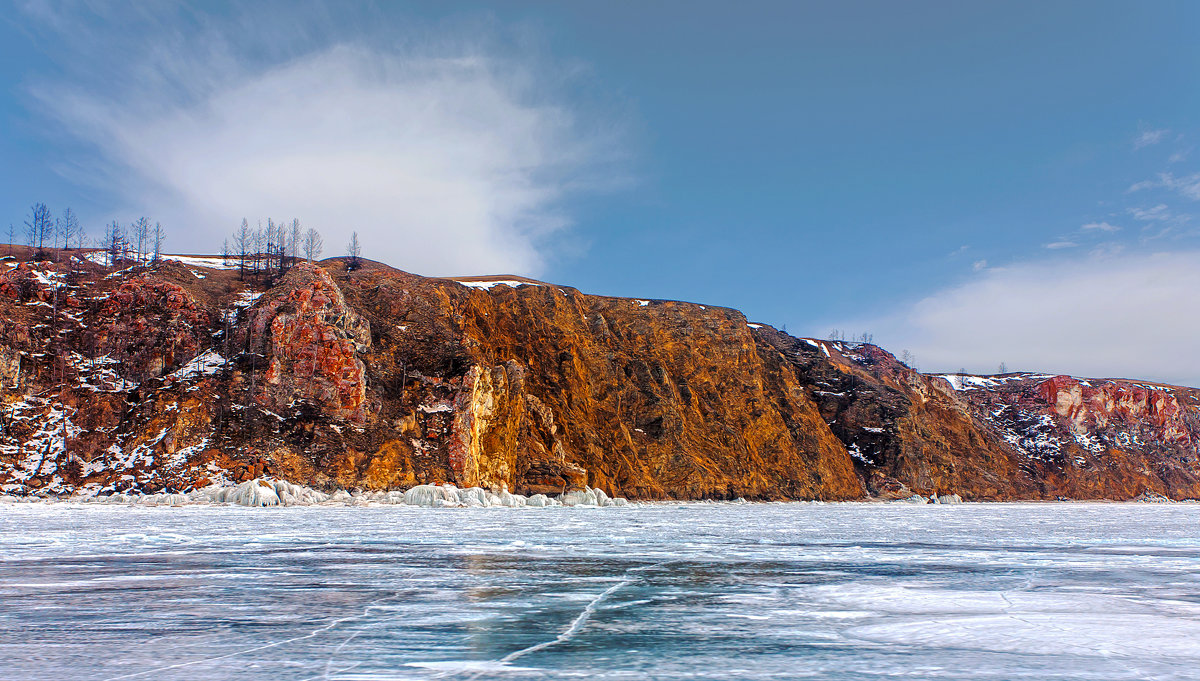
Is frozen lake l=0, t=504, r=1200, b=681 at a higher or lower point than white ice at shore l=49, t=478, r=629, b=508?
lower

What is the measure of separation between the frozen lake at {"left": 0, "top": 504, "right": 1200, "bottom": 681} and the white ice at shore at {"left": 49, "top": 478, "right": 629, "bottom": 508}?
3835 cm

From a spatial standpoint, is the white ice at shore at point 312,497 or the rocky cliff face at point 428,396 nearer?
the white ice at shore at point 312,497

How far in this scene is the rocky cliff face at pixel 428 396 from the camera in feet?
219

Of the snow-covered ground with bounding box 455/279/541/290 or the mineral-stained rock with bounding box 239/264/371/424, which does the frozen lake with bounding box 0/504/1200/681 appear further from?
the snow-covered ground with bounding box 455/279/541/290

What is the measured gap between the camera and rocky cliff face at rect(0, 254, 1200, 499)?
66.9 m

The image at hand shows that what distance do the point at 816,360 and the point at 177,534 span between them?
410ft

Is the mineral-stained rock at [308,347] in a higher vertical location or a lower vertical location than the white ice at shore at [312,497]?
higher

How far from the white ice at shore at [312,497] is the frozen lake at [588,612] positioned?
38.3m

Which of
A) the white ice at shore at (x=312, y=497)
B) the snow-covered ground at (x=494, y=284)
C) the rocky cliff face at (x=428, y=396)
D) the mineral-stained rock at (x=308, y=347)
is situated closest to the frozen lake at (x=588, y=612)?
the white ice at shore at (x=312, y=497)

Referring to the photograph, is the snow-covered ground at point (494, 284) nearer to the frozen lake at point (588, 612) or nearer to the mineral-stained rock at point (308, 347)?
the mineral-stained rock at point (308, 347)

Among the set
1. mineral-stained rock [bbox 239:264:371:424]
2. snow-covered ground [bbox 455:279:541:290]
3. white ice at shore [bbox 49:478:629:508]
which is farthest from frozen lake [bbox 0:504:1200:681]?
snow-covered ground [bbox 455:279:541:290]

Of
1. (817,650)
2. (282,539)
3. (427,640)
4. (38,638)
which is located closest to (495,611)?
(427,640)

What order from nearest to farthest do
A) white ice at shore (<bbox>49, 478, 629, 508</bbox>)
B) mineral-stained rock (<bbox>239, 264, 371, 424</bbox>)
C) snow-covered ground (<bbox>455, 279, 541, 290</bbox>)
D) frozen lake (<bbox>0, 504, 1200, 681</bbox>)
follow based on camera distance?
frozen lake (<bbox>0, 504, 1200, 681</bbox>)
white ice at shore (<bbox>49, 478, 629, 508</bbox>)
mineral-stained rock (<bbox>239, 264, 371, 424</bbox>)
snow-covered ground (<bbox>455, 279, 541, 290</bbox>)

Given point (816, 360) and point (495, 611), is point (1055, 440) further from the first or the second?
point (495, 611)
